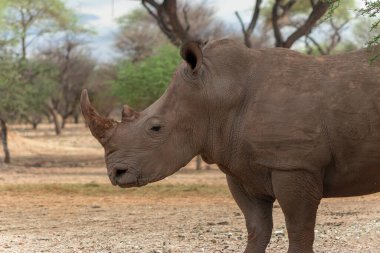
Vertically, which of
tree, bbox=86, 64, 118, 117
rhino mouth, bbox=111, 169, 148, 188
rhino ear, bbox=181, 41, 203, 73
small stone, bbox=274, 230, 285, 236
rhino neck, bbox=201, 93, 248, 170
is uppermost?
rhino ear, bbox=181, 41, 203, 73

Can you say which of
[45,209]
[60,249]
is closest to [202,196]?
[45,209]

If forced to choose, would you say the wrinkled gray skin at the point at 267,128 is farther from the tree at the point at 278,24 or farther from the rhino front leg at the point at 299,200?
the tree at the point at 278,24

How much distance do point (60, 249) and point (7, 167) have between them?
54.3 ft

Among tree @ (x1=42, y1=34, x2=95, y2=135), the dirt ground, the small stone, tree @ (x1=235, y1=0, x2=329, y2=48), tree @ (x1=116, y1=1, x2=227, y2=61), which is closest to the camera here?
the dirt ground

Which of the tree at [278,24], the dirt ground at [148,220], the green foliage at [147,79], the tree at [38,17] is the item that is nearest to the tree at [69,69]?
the tree at [38,17]

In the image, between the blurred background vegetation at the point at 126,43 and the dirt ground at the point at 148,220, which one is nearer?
the dirt ground at the point at 148,220

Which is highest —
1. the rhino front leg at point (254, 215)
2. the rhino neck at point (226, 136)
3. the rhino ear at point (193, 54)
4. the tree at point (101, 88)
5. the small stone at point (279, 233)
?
the rhino ear at point (193, 54)

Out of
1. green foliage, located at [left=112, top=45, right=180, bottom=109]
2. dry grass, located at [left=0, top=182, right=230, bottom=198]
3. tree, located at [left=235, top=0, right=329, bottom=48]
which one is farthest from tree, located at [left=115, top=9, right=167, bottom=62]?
dry grass, located at [left=0, top=182, right=230, bottom=198]

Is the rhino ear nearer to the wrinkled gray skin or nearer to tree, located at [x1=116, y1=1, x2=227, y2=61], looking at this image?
the wrinkled gray skin

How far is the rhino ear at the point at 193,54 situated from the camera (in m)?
5.16

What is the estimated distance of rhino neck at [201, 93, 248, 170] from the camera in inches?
201

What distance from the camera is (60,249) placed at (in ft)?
25.7

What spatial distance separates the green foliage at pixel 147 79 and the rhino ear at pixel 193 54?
1741cm

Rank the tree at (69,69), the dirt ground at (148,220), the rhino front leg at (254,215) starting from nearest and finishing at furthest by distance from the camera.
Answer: the rhino front leg at (254,215) < the dirt ground at (148,220) < the tree at (69,69)
